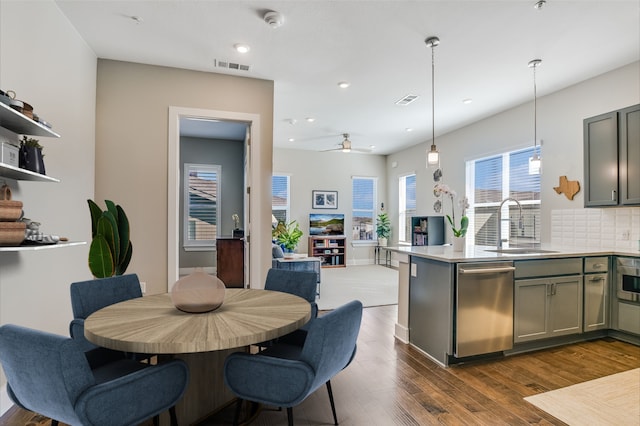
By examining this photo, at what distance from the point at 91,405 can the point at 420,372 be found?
2295 millimetres

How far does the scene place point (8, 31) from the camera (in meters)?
2.02

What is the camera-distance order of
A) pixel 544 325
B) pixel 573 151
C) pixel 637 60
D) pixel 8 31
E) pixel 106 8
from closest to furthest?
pixel 8 31
pixel 106 8
pixel 544 325
pixel 637 60
pixel 573 151

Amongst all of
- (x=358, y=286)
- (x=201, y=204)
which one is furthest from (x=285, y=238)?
(x=201, y=204)

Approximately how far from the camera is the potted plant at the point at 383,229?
27.7ft

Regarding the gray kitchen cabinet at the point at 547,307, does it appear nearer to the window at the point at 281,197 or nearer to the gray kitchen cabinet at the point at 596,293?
the gray kitchen cabinet at the point at 596,293

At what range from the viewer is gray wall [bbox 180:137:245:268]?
6961mm

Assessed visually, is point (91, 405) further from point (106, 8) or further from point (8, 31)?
point (106, 8)

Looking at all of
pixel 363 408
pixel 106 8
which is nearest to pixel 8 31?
pixel 106 8

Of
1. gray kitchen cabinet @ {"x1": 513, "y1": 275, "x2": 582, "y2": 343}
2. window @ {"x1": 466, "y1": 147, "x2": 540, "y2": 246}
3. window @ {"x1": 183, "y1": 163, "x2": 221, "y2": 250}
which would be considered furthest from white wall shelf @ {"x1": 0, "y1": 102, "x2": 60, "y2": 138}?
window @ {"x1": 466, "y1": 147, "x2": 540, "y2": 246}

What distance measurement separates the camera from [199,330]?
4.68ft

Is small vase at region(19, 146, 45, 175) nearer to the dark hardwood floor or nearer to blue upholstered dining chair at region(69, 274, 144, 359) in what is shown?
blue upholstered dining chair at region(69, 274, 144, 359)

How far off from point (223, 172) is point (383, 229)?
423 cm

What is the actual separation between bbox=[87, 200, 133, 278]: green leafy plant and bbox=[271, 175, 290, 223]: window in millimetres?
5309

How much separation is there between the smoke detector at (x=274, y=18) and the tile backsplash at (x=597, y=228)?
406cm
